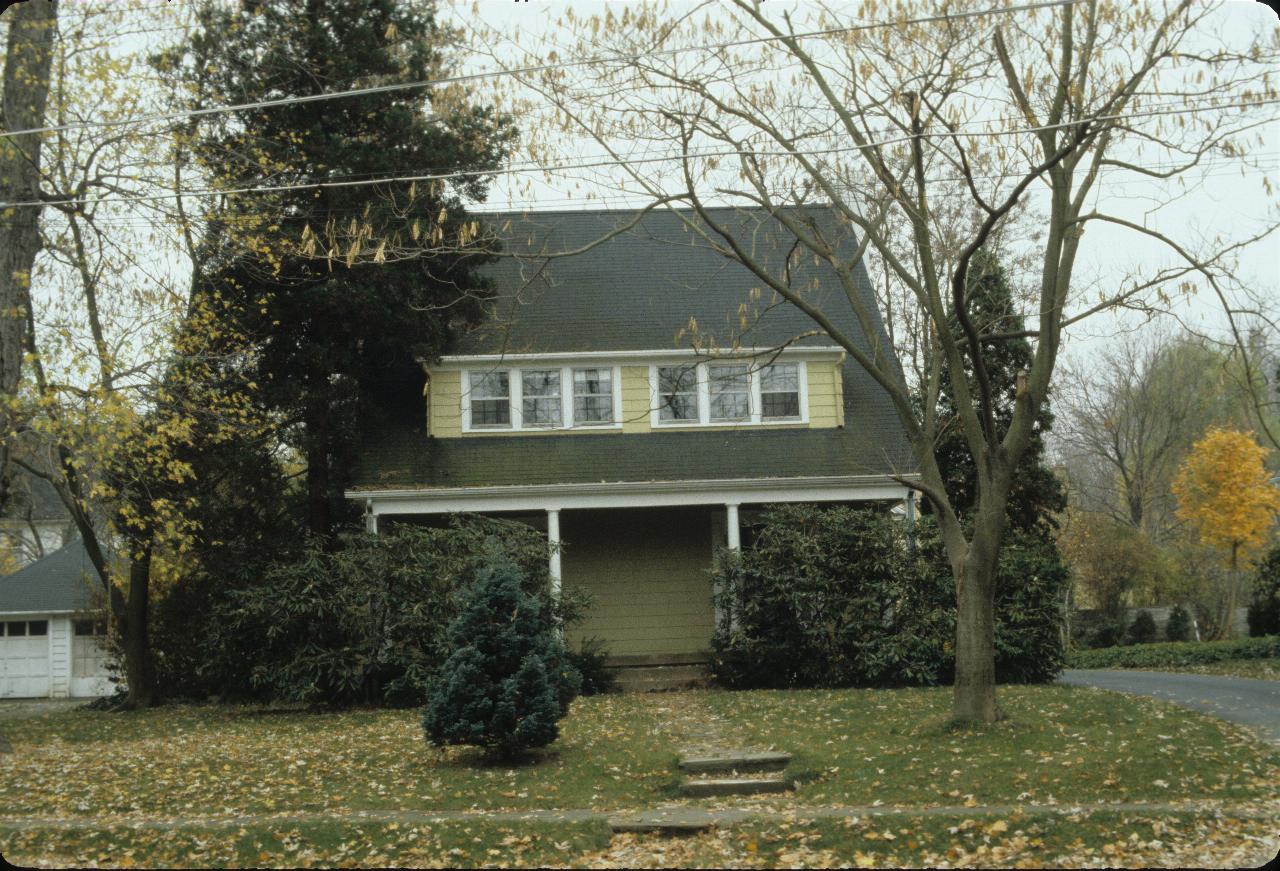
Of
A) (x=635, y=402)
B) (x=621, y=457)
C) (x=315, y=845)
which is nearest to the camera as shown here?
(x=315, y=845)

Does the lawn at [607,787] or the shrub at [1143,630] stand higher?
the lawn at [607,787]

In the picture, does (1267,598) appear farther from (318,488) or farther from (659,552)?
(318,488)

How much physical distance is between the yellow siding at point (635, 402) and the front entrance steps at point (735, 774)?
396 inches

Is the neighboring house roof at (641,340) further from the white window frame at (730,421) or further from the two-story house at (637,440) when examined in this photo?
the white window frame at (730,421)

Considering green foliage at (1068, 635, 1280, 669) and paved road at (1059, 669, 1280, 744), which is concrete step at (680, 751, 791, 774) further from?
green foliage at (1068, 635, 1280, 669)

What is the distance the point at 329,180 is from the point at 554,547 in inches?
266

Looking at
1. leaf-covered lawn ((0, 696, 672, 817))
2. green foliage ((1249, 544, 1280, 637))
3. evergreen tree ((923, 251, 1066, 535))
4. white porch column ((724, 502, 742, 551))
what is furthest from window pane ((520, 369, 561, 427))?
green foliage ((1249, 544, 1280, 637))

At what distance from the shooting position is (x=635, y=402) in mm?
21703

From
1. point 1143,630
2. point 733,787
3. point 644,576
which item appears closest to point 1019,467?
point 644,576

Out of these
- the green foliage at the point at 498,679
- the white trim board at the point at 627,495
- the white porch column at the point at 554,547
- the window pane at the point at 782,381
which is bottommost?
the green foliage at the point at 498,679

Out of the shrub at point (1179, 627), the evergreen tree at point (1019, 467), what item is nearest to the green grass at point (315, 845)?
the evergreen tree at point (1019, 467)

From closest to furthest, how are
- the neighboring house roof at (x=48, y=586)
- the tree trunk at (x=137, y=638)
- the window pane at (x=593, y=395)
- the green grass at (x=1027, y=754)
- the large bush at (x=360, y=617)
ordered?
the green grass at (x=1027, y=754) < the large bush at (x=360, y=617) < the tree trunk at (x=137, y=638) < the window pane at (x=593, y=395) < the neighboring house roof at (x=48, y=586)

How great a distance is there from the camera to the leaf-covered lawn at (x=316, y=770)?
33.8 ft

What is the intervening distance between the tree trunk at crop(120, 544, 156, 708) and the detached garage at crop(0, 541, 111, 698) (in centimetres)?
1154
